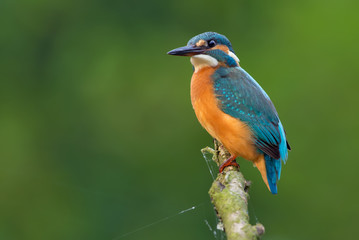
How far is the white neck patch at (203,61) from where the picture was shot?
3061 mm

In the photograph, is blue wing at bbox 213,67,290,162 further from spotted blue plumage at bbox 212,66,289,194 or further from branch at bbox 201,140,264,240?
branch at bbox 201,140,264,240

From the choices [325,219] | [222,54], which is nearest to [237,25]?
[325,219]

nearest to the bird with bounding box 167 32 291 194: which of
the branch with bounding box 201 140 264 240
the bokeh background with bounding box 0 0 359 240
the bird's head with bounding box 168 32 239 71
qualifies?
the bird's head with bounding box 168 32 239 71

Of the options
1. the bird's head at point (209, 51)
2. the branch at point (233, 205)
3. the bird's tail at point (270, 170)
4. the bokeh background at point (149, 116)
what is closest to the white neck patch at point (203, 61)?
the bird's head at point (209, 51)

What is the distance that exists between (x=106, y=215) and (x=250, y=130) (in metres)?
2.41

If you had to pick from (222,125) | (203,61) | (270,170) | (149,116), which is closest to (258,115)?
(222,125)

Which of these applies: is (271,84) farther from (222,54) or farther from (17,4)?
(17,4)

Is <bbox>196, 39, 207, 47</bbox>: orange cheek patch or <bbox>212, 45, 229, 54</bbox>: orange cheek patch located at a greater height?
<bbox>196, 39, 207, 47</bbox>: orange cheek patch

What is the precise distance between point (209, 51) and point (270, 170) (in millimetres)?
757

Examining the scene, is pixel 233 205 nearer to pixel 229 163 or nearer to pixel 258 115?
pixel 229 163

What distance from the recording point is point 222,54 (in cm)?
311

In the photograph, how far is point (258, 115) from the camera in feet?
9.47

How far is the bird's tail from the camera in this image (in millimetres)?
2854

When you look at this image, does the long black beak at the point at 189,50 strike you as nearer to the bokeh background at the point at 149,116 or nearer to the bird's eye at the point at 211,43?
the bird's eye at the point at 211,43
